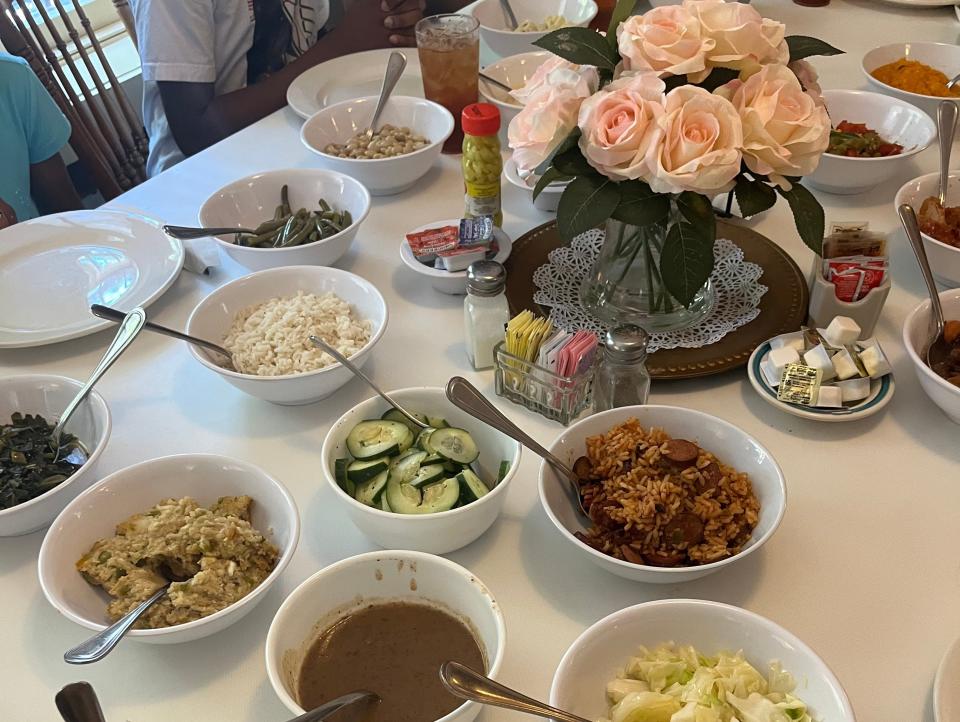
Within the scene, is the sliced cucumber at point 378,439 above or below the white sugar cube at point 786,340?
above

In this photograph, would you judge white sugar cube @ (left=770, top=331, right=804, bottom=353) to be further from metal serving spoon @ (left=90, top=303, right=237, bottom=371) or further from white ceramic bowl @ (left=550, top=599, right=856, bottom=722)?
metal serving spoon @ (left=90, top=303, right=237, bottom=371)

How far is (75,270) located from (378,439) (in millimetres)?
862

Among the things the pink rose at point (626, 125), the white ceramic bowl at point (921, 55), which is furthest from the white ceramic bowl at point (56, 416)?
the white ceramic bowl at point (921, 55)

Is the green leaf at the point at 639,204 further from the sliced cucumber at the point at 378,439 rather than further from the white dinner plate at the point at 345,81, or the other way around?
the white dinner plate at the point at 345,81

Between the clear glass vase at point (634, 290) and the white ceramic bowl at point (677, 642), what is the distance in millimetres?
593

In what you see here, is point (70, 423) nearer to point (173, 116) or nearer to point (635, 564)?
point (635, 564)

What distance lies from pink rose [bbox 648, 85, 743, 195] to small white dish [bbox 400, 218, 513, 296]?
1.45 ft

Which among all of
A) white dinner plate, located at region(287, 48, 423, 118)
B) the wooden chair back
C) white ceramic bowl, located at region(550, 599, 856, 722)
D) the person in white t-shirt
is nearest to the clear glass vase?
white ceramic bowl, located at region(550, 599, 856, 722)

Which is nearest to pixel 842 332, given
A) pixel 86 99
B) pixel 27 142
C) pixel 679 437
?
pixel 679 437

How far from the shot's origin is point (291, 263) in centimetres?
153

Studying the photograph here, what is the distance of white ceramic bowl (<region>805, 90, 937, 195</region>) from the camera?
5.27ft

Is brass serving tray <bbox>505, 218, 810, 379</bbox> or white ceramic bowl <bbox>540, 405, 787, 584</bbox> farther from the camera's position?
brass serving tray <bbox>505, 218, 810, 379</bbox>

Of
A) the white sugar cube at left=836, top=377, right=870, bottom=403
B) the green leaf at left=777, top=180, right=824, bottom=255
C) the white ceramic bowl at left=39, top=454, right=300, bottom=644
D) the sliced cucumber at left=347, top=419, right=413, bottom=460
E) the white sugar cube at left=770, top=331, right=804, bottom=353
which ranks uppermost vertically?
the green leaf at left=777, top=180, right=824, bottom=255

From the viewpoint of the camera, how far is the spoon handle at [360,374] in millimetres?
1132
